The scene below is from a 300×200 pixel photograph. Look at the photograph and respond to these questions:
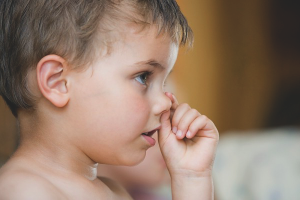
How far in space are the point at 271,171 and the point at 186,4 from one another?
79cm

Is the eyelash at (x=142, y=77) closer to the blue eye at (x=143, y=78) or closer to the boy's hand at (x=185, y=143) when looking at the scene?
the blue eye at (x=143, y=78)

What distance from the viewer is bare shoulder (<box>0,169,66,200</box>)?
73cm

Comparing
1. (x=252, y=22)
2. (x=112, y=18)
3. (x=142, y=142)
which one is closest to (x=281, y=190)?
(x=252, y=22)

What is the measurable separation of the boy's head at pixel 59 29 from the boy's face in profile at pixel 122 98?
0.02 m

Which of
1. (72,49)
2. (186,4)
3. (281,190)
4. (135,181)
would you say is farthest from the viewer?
(186,4)

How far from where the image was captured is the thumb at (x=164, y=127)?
94 cm

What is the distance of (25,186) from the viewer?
0.75 metres

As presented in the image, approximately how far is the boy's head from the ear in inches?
0.5

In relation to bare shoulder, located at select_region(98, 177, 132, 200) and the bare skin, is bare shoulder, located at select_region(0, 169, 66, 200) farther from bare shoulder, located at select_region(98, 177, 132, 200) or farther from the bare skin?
bare shoulder, located at select_region(98, 177, 132, 200)

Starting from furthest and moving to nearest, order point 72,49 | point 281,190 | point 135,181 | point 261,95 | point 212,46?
point 261,95 < point 212,46 < point 281,190 < point 135,181 < point 72,49

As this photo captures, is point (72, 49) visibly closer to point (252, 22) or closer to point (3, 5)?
point (3, 5)

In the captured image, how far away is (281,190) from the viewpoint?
190cm

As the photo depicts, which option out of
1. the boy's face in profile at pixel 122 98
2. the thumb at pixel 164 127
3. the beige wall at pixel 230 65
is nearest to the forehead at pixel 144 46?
the boy's face in profile at pixel 122 98

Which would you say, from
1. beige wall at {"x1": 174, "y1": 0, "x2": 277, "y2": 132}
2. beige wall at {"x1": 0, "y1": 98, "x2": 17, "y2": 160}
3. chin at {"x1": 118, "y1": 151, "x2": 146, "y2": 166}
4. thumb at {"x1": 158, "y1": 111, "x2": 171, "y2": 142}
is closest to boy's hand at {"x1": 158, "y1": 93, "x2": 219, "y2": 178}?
thumb at {"x1": 158, "y1": 111, "x2": 171, "y2": 142}
